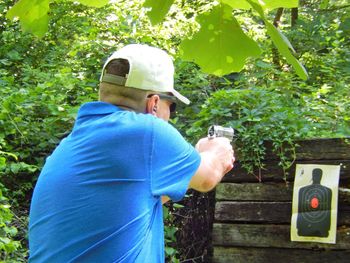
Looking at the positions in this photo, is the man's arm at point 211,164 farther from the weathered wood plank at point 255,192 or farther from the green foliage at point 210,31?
the weathered wood plank at point 255,192

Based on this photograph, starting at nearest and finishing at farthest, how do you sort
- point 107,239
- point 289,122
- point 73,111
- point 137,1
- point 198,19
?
point 198,19, point 107,239, point 289,122, point 73,111, point 137,1

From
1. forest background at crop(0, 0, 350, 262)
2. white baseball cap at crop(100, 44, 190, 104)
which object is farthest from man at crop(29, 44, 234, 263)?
forest background at crop(0, 0, 350, 262)

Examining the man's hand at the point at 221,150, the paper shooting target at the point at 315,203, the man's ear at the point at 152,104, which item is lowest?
the paper shooting target at the point at 315,203

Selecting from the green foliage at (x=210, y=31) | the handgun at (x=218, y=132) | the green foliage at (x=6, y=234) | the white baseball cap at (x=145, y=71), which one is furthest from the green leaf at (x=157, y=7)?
the green foliage at (x=6, y=234)

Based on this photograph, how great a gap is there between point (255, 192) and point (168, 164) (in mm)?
2084

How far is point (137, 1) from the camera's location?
571 cm

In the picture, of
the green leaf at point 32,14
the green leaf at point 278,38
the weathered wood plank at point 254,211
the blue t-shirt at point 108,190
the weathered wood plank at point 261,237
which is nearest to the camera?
the green leaf at point 278,38

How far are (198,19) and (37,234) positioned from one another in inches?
29.7

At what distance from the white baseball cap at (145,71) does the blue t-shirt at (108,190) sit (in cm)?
15

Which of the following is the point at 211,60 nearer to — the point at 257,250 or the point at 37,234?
the point at 37,234

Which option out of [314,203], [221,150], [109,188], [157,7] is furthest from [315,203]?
[157,7]

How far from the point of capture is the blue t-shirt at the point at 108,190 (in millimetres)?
1511

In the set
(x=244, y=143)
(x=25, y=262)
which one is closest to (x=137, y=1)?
(x=244, y=143)

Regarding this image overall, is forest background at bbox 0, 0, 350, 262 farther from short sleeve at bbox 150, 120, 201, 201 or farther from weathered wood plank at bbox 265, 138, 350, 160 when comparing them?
short sleeve at bbox 150, 120, 201, 201
